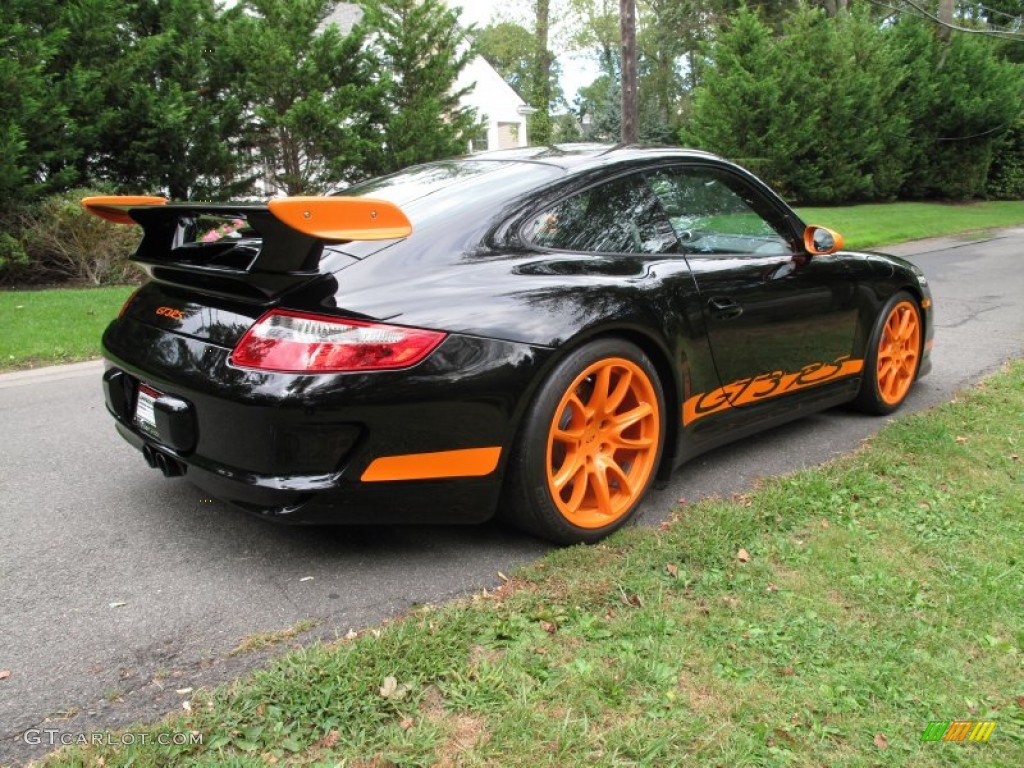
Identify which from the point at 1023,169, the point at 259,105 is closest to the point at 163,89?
the point at 259,105

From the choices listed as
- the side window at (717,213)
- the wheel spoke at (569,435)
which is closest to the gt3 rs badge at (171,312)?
the wheel spoke at (569,435)

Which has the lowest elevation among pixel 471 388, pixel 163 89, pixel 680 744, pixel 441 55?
pixel 680 744

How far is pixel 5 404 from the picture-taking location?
5.04 meters

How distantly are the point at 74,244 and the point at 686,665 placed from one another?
32.6 feet

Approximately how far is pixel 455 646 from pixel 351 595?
50 centimetres

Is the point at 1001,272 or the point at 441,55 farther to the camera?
the point at 441,55

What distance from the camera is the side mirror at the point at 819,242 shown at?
390 cm

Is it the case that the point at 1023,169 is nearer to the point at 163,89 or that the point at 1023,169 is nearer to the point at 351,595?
the point at 163,89

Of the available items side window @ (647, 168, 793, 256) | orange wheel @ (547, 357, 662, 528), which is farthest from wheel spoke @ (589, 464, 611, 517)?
side window @ (647, 168, 793, 256)

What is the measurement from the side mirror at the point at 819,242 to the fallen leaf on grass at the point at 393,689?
2.85 meters

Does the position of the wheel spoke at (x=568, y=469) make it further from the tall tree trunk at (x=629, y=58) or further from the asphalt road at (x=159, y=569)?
the tall tree trunk at (x=629, y=58)

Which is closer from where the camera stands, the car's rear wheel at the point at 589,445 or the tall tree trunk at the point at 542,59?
the car's rear wheel at the point at 589,445

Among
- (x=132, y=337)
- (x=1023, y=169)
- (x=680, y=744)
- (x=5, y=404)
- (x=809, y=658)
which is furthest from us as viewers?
(x=1023, y=169)

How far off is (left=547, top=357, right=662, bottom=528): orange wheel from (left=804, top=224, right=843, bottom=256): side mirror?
1358 millimetres
